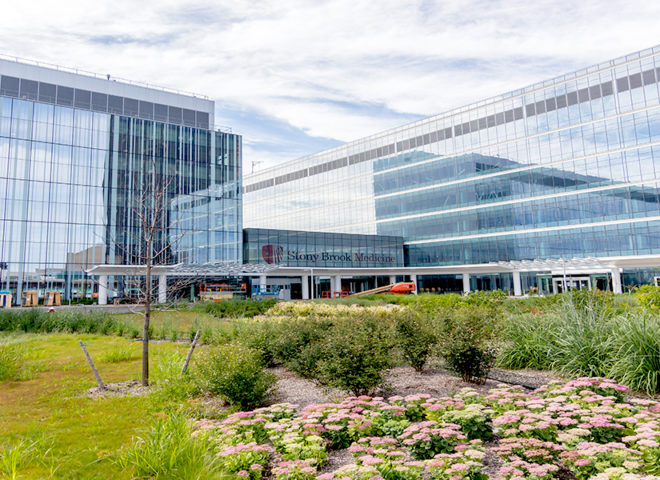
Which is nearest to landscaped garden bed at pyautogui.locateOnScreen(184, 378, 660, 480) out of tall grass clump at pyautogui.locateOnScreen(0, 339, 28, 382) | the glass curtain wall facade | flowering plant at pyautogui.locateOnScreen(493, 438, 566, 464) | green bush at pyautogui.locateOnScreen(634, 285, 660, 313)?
flowering plant at pyautogui.locateOnScreen(493, 438, 566, 464)

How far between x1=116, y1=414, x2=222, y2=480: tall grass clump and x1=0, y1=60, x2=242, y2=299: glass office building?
127 feet

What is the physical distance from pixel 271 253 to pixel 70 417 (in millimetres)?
49216

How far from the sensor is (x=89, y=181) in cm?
4956

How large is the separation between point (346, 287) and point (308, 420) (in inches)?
2315

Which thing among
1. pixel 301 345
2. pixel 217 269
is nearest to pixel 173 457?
pixel 301 345

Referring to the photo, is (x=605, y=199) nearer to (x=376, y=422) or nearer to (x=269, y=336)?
(x=269, y=336)

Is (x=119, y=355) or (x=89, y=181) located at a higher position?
(x=89, y=181)

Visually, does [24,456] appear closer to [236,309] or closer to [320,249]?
[236,309]

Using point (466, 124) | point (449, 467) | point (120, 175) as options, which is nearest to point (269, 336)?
point (449, 467)

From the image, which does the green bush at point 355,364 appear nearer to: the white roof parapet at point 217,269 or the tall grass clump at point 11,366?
the tall grass clump at point 11,366

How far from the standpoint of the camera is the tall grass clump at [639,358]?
24.8 feet

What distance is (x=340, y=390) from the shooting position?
324 inches

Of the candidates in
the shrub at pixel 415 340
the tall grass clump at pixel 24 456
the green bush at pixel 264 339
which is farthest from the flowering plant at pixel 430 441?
the green bush at pixel 264 339

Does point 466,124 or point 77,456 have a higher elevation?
point 466,124
